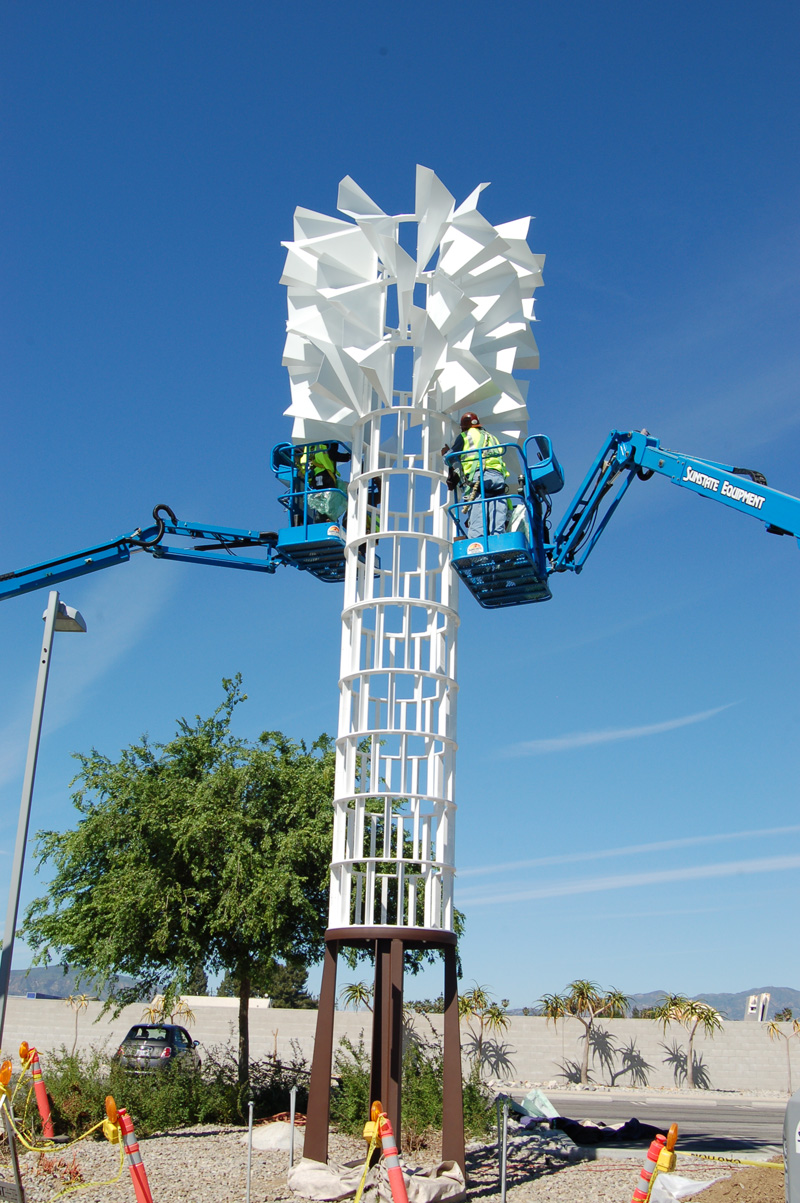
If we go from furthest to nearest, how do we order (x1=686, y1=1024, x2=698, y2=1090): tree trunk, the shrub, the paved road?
(x1=686, y1=1024, x2=698, y2=1090): tree trunk → the paved road → the shrub

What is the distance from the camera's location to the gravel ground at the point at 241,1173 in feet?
37.8

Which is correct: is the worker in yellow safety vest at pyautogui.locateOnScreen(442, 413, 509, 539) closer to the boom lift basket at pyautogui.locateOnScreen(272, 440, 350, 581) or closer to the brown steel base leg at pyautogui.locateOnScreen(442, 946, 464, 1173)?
the boom lift basket at pyautogui.locateOnScreen(272, 440, 350, 581)

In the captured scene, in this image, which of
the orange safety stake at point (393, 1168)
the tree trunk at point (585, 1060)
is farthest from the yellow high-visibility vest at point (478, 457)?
the tree trunk at point (585, 1060)

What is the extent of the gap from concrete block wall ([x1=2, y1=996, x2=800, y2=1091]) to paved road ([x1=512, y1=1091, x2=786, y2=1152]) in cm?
323

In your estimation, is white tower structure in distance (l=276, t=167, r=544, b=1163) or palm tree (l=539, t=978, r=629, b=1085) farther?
palm tree (l=539, t=978, r=629, b=1085)

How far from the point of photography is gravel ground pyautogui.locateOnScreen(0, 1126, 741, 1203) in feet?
37.8

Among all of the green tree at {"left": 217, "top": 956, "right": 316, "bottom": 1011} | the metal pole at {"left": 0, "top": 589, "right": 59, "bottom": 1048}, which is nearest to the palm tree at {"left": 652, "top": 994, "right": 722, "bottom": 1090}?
the green tree at {"left": 217, "top": 956, "right": 316, "bottom": 1011}

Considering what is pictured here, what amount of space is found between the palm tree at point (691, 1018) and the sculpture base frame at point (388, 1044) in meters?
26.5

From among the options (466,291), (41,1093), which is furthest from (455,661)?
(41,1093)

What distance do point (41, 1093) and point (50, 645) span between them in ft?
23.8

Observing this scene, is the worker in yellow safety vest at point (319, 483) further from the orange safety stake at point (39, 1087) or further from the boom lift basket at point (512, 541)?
the orange safety stake at point (39, 1087)

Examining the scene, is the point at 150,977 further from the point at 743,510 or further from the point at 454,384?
the point at 743,510

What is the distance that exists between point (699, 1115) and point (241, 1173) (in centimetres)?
1604

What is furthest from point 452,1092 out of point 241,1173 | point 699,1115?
point 699,1115
